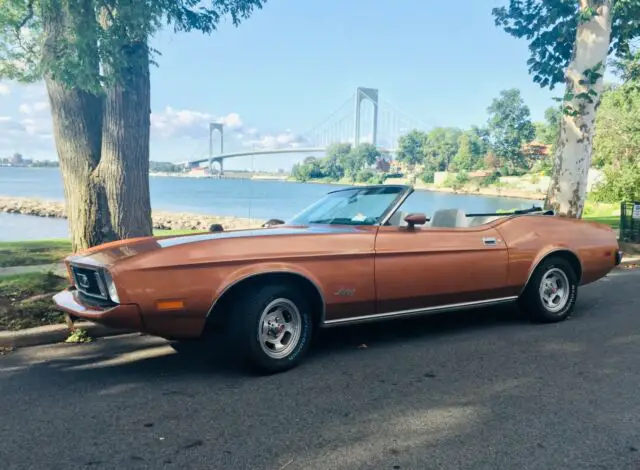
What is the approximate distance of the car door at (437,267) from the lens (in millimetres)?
4613

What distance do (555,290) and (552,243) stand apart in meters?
0.51

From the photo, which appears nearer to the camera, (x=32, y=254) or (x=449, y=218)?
(x=449, y=218)

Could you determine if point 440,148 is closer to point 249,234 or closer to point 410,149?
point 410,149

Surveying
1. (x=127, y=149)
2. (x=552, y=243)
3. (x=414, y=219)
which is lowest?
(x=552, y=243)

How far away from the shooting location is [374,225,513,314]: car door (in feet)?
15.1

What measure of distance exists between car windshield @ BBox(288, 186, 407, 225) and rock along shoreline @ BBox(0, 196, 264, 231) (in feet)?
71.5

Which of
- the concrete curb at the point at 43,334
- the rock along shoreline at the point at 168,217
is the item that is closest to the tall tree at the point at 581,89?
the concrete curb at the point at 43,334

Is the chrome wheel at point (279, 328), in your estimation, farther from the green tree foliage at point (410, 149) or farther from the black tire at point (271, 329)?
the green tree foliage at point (410, 149)

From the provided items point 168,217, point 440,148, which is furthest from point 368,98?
point 168,217

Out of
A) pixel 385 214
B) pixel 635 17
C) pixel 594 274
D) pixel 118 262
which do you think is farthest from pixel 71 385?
pixel 635 17

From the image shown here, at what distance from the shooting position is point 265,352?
13.3 feet

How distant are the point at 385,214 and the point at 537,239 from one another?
1.77 m

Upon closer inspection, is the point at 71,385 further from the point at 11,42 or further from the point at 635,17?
the point at 635,17

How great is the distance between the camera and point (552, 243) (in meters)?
5.70
